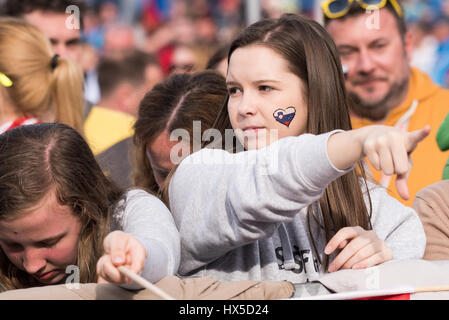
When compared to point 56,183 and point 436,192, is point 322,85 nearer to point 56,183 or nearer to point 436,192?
point 436,192

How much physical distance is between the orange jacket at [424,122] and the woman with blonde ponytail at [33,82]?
128cm

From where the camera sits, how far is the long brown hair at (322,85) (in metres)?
1.84

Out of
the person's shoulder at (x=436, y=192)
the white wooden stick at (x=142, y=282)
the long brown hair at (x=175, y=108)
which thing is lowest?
the white wooden stick at (x=142, y=282)

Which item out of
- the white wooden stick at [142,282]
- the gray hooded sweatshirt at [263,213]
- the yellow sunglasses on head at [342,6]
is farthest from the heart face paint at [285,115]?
the yellow sunglasses on head at [342,6]

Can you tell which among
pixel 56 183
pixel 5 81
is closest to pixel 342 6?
pixel 5 81

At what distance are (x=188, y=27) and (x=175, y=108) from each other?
12.8 feet

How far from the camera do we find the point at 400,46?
3.62m

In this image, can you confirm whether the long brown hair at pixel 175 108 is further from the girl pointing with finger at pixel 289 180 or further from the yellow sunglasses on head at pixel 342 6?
the yellow sunglasses on head at pixel 342 6

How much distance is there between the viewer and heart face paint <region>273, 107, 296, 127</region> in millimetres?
1900

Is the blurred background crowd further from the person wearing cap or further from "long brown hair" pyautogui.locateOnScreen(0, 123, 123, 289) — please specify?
"long brown hair" pyautogui.locateOnScreen(0, 123, 123, 289)

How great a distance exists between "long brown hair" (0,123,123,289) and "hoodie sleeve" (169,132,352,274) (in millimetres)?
214

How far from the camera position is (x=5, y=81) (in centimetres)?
280
